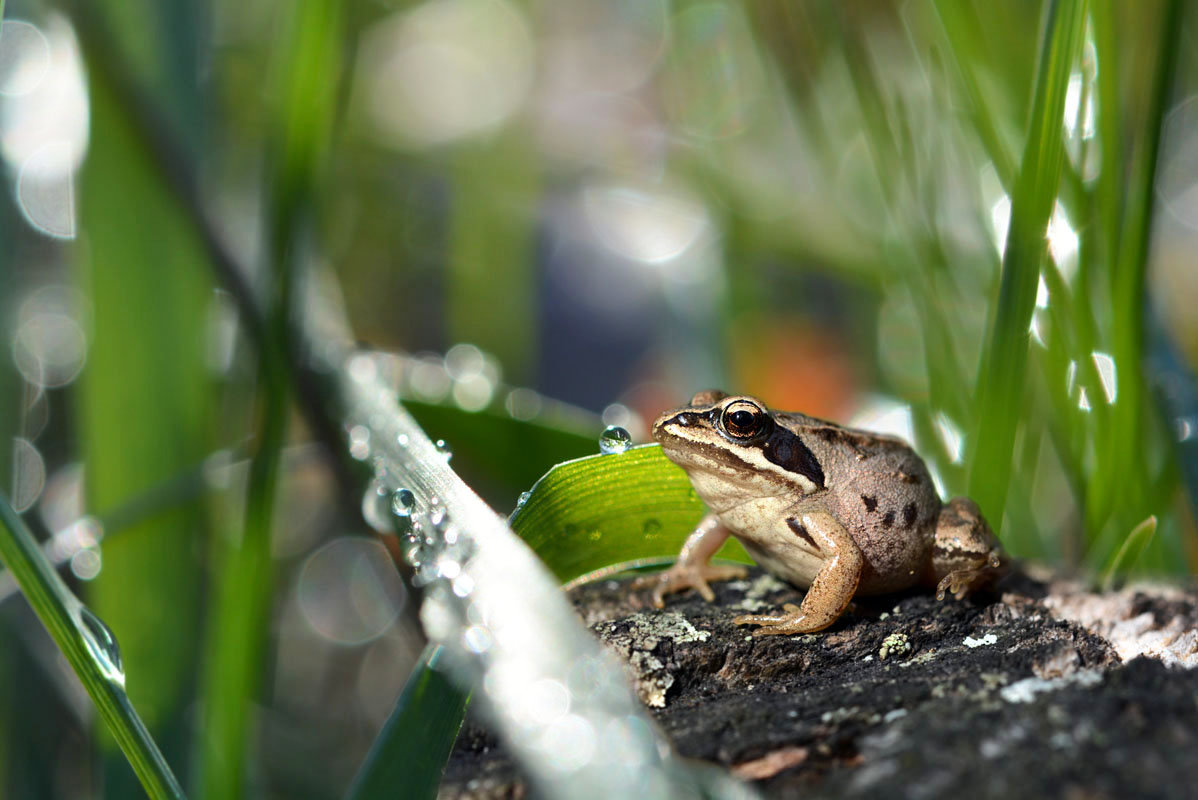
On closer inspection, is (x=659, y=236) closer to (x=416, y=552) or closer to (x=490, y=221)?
(x=490, y=221)

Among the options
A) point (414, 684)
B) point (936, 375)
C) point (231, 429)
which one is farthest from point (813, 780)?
point (231, 429)

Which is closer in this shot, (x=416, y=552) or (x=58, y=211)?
(x=416, y=552)

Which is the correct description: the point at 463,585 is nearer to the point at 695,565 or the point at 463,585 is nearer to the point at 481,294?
the point at 695,565

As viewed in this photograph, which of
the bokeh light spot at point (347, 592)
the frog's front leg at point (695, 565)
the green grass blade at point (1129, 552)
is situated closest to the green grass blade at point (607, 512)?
the frog's front leg at point (695, 565)

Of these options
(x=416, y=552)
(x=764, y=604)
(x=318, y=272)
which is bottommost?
(x=764, y=604)

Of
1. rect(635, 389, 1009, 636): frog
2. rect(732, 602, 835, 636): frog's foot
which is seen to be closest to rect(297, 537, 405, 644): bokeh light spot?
rect(635, 389, 1009, 636): frog

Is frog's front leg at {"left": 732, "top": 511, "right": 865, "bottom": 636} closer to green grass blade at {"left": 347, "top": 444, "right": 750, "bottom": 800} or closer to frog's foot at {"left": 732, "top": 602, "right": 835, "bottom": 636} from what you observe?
frog's foot at {"left": 732, "top": 602, "right": 835, "bottom": 636}
